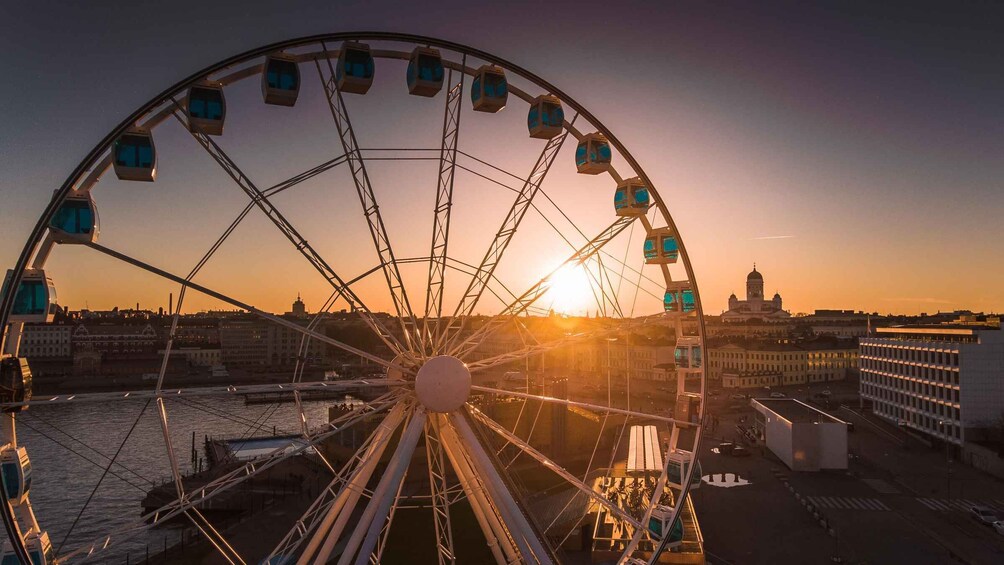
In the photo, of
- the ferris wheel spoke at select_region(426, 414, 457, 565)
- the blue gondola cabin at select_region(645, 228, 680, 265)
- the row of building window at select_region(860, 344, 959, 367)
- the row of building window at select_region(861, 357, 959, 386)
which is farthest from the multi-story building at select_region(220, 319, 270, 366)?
the blue gondola cabin at select_region(645, 228, 680, 265)

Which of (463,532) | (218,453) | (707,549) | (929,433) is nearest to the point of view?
(707,549)

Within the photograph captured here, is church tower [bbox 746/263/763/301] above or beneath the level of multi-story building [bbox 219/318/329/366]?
above

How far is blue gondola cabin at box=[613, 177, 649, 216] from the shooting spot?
12.1m

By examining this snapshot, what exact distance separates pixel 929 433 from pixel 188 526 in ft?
123

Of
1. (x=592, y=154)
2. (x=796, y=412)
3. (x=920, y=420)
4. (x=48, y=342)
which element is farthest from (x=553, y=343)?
(x=48, y=342)

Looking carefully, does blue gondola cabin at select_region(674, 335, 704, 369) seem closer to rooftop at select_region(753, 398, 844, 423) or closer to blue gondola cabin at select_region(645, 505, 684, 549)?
blue gondola cabin at select_region(645, 505, 684, 549)

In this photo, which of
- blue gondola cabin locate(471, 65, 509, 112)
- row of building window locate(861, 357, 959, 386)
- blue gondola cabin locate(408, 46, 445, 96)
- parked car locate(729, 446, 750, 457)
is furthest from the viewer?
row of building window locate(861, 357, 959, 386)

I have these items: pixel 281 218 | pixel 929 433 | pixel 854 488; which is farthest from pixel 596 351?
pixel 281 218

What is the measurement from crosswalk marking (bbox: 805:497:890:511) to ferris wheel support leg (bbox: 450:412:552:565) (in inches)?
783

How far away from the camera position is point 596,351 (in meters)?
82.2

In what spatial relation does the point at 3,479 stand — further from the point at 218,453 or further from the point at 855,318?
the point at 855,318

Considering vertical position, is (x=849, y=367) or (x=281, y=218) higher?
(x=281, y=218)

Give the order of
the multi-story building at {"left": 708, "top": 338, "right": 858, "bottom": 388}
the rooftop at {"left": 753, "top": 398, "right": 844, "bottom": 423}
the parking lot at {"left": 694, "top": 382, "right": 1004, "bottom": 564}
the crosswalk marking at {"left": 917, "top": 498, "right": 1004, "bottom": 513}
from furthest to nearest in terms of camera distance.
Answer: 1. the multi-story building at {"left": 708, "top": 338, "right": 858, "bottom": 388}
2. the rooftop at {"left": 753, "top": 398, "right": 844, "bottom": 423}
3. the crosswalk marking at {"left": 917, "top": 498, "right": 1004, "bottom": 513}
4. the parking lot at {"left": 694, "top": 382, "right": 1004, "bottom": 564}

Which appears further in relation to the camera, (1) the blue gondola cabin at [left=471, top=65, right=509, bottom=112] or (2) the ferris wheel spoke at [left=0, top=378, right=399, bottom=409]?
(1) the blue gondola cabin at [left=471, top=65, right=509, bottom=112]
